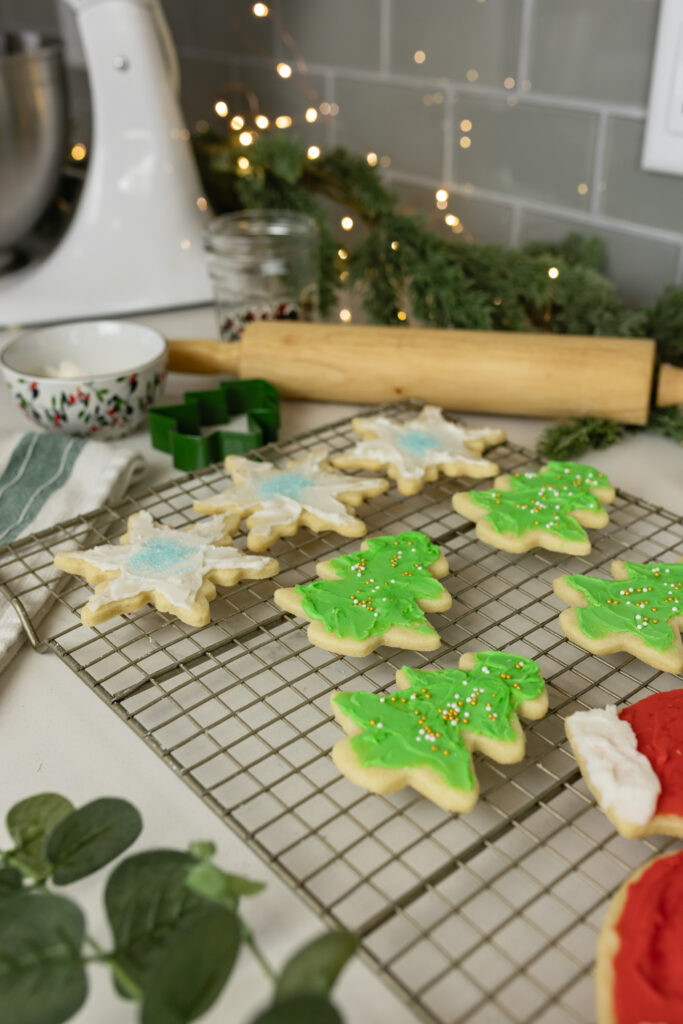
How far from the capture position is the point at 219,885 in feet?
1.58

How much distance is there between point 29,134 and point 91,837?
3.43 ft

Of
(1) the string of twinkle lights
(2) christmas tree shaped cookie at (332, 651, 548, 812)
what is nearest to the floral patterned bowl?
(1) the string of twinkle lights

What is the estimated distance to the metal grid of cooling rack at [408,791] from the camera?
0.47 meters

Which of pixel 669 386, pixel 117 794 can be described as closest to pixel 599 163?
pixel 669 386

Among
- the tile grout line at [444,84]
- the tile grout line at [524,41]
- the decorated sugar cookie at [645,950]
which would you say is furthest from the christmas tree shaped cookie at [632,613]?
the tile grout line at [524,41]

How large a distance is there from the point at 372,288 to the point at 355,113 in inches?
15.5

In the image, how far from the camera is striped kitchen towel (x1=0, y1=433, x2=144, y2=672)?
0.84 meters

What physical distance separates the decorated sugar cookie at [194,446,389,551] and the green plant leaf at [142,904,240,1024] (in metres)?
0.36

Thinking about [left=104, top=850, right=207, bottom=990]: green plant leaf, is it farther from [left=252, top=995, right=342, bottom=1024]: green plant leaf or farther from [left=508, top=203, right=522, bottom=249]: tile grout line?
[left=508, top=203, right=522, bottom=249]: tile grout line

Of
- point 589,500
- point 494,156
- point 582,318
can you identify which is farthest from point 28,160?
point 589,500

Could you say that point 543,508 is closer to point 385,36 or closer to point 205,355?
point 205,355

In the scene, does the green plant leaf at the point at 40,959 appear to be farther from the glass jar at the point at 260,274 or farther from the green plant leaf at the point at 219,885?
the glass jar at the point at 260,274

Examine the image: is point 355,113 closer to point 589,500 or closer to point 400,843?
point 589,500

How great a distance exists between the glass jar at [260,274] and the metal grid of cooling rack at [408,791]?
41 cm
